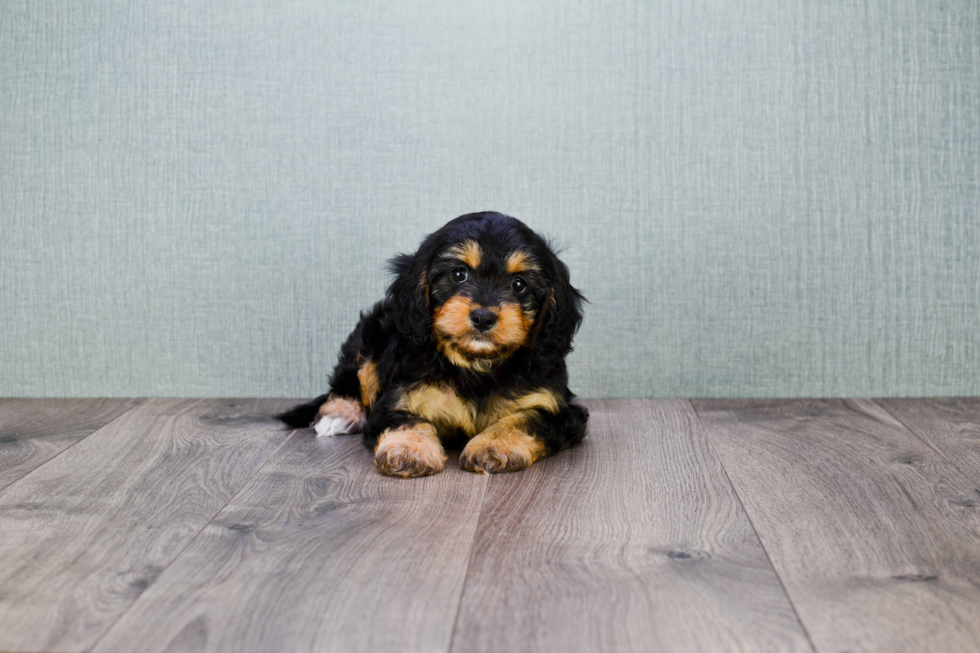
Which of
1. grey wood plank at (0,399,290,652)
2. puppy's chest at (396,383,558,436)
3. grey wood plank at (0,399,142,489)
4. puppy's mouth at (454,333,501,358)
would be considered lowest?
grey wood plank at (0,399,290,652)

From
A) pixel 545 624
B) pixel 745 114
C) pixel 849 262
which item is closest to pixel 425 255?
pixel 545 624

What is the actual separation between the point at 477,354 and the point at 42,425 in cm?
174

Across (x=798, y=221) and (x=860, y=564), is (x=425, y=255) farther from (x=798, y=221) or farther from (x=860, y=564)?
(x=798, y=221)

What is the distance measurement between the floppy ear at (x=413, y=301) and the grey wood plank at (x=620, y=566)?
52 cm

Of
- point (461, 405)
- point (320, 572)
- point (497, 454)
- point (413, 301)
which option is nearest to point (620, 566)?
point (320, 572)

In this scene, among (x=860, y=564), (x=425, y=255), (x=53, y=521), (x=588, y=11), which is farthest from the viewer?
(x=588, y=11)

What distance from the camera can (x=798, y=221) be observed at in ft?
11.9

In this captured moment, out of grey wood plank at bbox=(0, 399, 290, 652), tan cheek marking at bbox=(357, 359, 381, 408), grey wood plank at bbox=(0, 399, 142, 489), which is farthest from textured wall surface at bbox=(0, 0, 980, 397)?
grey wood plank at bbox=(0, 399, 290, 652)

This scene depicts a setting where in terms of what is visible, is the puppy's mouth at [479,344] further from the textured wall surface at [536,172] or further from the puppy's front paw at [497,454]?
the textured wall surface at [536,172]

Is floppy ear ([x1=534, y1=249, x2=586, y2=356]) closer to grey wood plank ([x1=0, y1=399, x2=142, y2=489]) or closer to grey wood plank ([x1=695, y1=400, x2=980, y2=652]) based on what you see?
grey wood plank ([x1=695, y1=400, x2=980, y2=652])

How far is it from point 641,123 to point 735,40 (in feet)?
1.67

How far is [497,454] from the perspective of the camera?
249 centimetres

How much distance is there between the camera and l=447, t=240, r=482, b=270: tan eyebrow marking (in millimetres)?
2547

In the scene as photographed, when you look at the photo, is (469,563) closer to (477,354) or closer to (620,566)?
(620,566)
